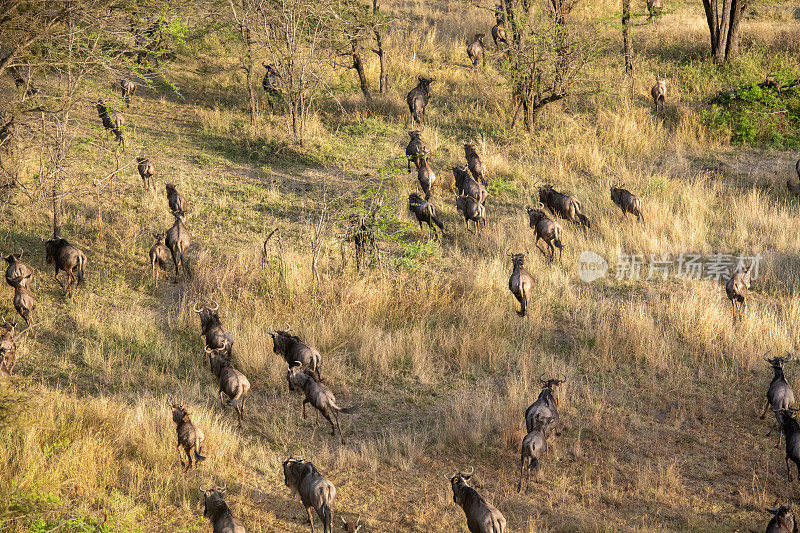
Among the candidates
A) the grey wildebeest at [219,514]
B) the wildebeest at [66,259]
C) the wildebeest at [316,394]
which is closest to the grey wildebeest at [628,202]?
the wildebeest at [316,394]

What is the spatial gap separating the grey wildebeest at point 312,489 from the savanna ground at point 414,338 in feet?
1.54

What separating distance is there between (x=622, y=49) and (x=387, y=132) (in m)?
8.68

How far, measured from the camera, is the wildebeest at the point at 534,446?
23.2ft

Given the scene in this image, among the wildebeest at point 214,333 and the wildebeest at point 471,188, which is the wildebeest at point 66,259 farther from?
the wildebeest at point 471,188

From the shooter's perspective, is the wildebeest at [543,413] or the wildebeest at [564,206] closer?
the wildebeest at [543,413]

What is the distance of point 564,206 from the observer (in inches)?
476

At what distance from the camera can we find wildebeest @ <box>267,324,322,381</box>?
838 centimetres

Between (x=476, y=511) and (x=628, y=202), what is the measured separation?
7707 mm

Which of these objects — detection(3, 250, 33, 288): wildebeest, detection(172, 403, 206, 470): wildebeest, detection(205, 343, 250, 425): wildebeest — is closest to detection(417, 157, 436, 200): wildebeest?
detection(205, 343, 250, 425): wildebeest

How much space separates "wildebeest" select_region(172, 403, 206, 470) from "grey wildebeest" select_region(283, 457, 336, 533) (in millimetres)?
1023

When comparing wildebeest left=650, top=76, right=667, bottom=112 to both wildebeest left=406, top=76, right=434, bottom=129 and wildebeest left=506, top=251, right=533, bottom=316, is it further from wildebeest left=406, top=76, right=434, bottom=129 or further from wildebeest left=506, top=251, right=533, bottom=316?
wildebeest left=506, top=251, right=533, bottom=316

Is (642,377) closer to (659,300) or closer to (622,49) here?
(659,300)

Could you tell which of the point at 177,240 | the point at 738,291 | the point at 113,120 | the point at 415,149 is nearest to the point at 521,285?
the point at 738,291

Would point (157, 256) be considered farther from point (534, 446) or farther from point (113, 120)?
point (534, 446)
